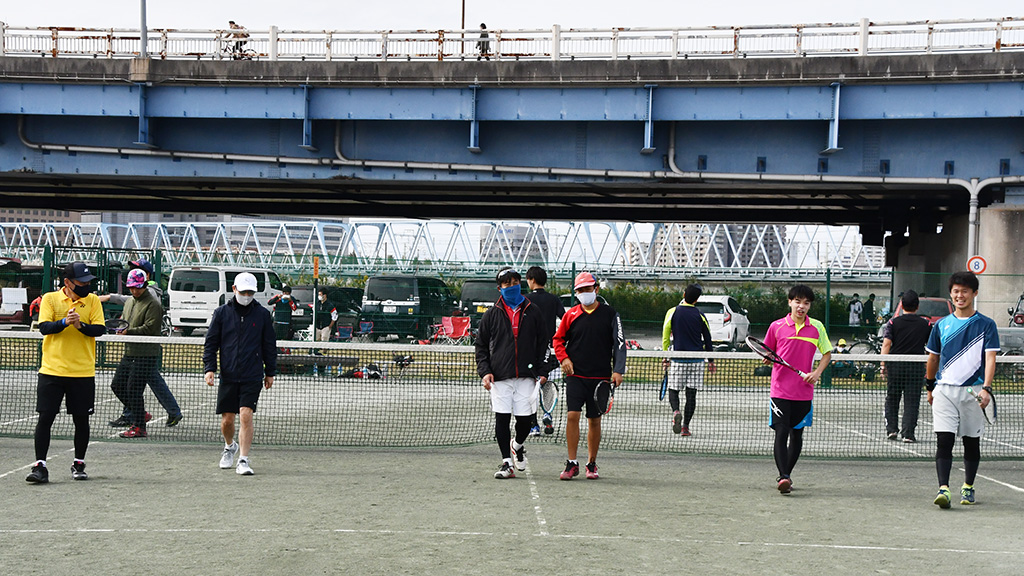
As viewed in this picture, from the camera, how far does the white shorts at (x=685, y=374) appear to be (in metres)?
11.7

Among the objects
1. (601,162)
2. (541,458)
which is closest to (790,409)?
(541,458)

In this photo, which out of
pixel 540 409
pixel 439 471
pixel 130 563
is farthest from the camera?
pixel 540 409

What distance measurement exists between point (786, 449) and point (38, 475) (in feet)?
19.8

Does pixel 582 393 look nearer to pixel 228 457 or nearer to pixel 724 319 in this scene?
pixel 228 457

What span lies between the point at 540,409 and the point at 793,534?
6199 millimetres

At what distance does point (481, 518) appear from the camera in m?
7.07

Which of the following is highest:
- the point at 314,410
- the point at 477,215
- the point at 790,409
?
the point at 477,215

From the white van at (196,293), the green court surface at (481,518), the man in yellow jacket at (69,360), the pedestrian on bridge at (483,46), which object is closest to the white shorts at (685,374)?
the green court surface at (481,518)

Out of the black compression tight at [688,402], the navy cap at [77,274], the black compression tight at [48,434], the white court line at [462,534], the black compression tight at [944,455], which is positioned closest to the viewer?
the white court line at [462,534]

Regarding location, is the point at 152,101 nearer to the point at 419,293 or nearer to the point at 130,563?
the point at 419,293

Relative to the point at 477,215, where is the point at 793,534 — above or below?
below

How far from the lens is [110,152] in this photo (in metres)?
27.0

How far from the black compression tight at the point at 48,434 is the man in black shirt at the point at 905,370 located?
8502 mm

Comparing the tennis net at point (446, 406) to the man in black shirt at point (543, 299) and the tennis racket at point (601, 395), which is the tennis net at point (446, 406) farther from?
the tennis racket at point (601, 395)
